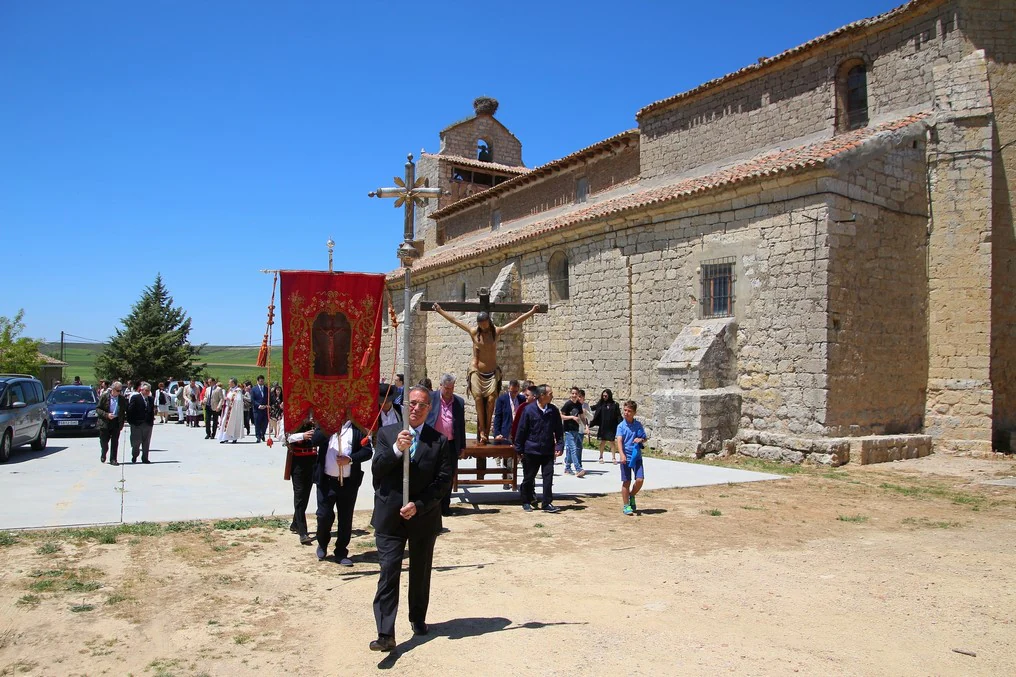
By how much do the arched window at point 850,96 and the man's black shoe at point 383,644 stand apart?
591 inches

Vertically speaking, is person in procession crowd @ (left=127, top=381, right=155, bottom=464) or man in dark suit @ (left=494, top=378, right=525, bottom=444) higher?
man in dark suit @ (left=494, top=378, right=525, bottom=444)

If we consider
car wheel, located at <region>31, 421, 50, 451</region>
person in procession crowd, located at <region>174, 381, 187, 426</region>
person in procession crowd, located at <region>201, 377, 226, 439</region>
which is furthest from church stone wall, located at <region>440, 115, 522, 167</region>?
car wheel, located at <region>31, 421, 50, 451</region>

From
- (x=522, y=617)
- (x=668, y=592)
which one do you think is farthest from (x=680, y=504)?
(x=522, y=617)

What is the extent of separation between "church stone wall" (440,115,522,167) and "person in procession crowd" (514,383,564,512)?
26088mm

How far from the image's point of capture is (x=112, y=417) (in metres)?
12.9

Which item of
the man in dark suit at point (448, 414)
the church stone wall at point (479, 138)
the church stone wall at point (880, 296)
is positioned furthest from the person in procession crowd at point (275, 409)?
the church stone wall at point (479, 138)

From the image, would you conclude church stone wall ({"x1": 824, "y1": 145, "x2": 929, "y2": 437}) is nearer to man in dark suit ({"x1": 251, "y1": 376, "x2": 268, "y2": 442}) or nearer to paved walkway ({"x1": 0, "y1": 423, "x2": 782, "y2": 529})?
paved walkway ({"x1": 0, "y1": 423, "x2": 782, "y2": 529})

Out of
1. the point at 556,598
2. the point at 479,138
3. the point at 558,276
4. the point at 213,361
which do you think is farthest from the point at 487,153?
the point at 213,361

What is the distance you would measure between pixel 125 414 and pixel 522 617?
35.7 feet

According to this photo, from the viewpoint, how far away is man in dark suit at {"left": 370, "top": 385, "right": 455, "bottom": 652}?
4793mm

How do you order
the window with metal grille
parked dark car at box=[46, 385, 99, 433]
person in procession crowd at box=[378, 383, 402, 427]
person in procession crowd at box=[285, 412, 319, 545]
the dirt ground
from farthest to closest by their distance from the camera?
parked dark car at box=[46, 385, 99, 433] → the window with metal grille → person in procession crowd at box=[285, 412, 319, 545] → person in procession crowd at box=[378, 383, 402, 427] → the dirt ground

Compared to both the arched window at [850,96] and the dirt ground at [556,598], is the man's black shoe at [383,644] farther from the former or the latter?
the arched window at [850,96]

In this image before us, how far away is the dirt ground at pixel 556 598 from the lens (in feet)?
14.4

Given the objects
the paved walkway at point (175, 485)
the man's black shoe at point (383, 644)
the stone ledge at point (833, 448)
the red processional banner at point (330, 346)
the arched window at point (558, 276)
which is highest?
the arched window at point (558, 276)
